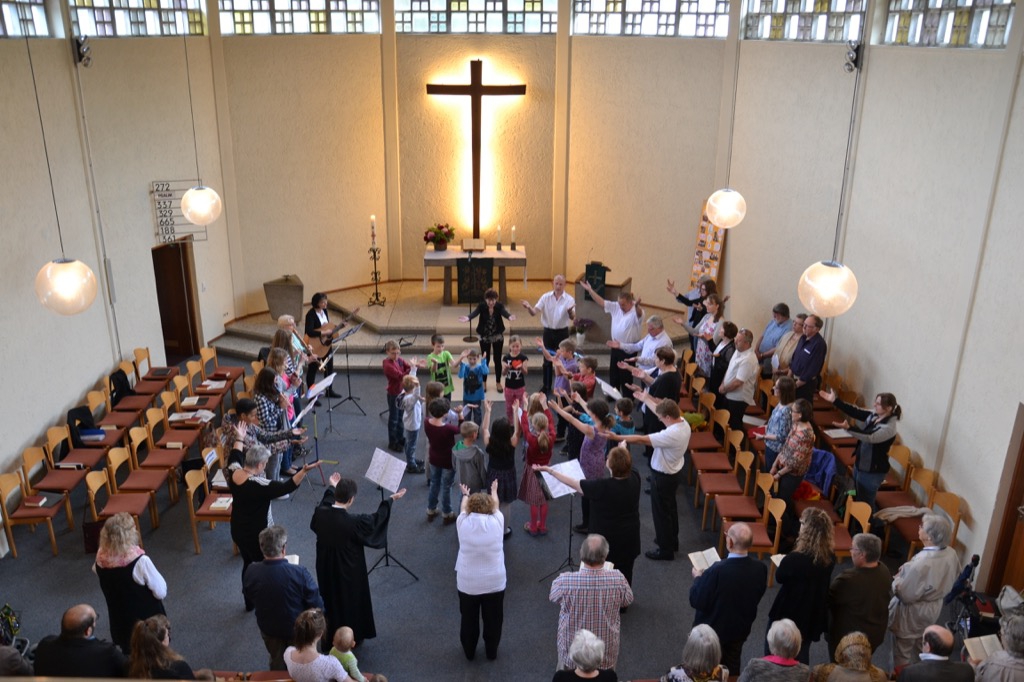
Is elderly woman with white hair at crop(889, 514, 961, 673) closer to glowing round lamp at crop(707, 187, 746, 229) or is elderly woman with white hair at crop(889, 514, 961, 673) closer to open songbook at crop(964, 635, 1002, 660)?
open songbook at crop(964, 635, 1002, 660)

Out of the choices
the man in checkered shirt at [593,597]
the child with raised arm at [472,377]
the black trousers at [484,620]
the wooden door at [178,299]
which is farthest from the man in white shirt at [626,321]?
the wooden door at [178,299]

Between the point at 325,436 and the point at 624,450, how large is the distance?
4837mm

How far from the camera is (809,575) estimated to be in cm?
524

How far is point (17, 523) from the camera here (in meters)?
7.33

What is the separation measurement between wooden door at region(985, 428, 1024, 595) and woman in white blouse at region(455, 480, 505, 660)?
3942 mm

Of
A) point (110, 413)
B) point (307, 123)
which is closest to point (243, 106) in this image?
point (307, 123)

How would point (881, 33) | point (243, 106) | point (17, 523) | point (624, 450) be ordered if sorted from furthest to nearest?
1. point (243, 106)
2. point (881, 33)
3. point (17, 523)
4. point (624, 450)

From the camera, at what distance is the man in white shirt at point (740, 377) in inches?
334

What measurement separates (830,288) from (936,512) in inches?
99.2

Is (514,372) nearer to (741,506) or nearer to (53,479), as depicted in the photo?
(741,506)

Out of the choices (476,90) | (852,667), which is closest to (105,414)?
(476,90)

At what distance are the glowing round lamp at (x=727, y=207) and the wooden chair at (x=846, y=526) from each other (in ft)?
10.6

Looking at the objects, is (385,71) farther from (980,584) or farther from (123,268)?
(980,584)

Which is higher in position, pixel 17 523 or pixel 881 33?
pixel 881 33
